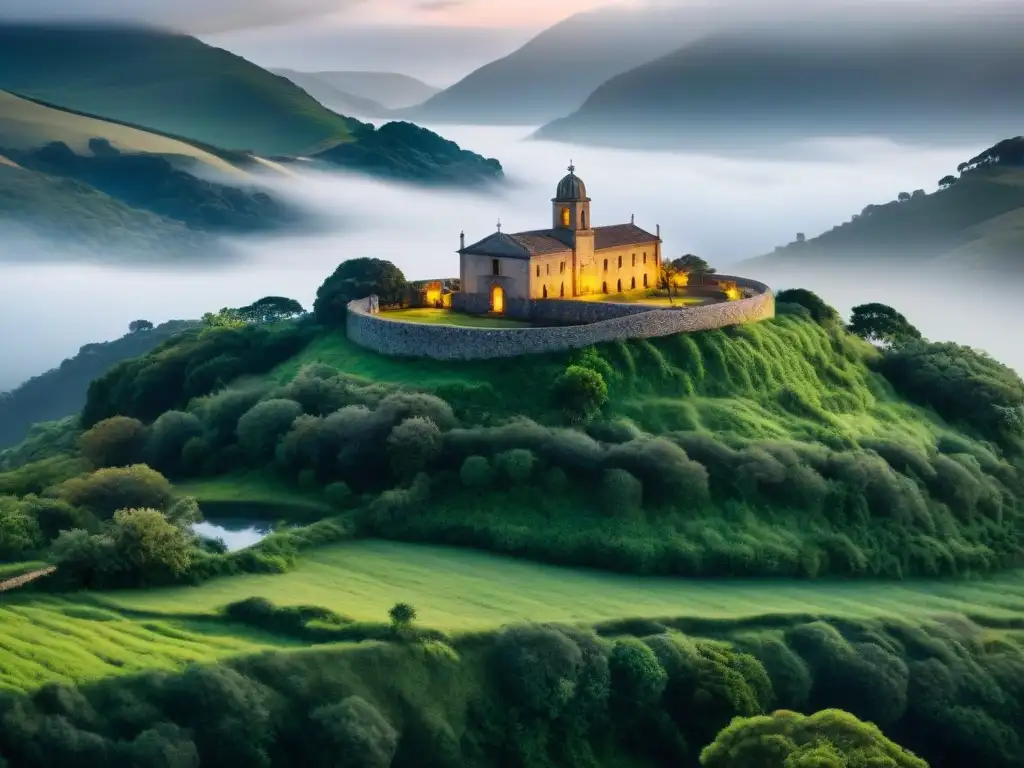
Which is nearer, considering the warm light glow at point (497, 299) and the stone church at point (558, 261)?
the stone church at point (558, 261)

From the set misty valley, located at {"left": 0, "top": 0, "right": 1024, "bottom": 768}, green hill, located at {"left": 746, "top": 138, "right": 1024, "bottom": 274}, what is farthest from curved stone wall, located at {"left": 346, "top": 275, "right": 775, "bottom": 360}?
green hill, located at {"left": 746, "top": 138, "right": 1024, "bottom": 274}

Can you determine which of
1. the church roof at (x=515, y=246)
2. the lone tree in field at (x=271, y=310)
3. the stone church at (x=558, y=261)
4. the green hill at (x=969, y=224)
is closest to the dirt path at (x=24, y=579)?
the stone church at (x=558, y=261)

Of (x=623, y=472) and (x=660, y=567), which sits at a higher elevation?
(x=623, y=472)

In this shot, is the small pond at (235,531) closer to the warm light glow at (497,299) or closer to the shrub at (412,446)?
the shrub at (412,446)

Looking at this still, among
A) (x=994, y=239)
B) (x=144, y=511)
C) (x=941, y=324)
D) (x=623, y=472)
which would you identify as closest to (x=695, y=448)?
(x=623, y=472)

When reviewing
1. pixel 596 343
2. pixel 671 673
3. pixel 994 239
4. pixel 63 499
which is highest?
pixel 994 239

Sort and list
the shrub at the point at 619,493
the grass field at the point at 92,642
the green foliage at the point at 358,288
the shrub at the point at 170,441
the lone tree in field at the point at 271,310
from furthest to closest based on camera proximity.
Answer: the lone tree in field at the point at 271,310
the green foliage at the point at 358,288
the shrub at the point at 170,441
the shrub at the point at 619,493
the grass field at the point at 92,642

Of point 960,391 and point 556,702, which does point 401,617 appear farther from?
point 960,391

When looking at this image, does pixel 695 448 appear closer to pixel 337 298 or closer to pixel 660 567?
pixel 660 567
